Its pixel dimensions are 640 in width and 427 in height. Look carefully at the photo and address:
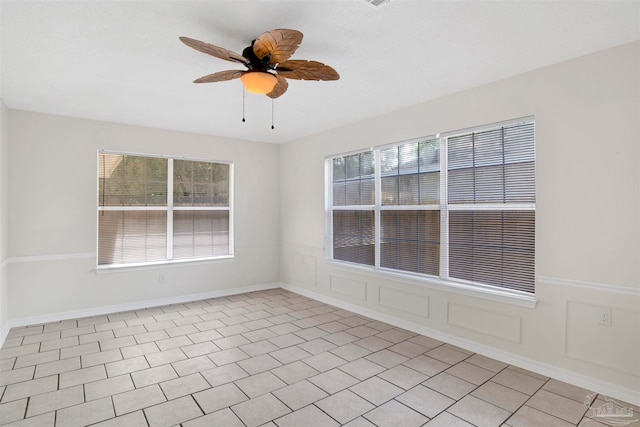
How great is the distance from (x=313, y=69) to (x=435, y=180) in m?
2.04

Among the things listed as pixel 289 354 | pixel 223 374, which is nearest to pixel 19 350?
pixel 223 374

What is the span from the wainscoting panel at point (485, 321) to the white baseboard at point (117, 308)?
11.3 ft

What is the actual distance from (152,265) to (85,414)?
2.80 m

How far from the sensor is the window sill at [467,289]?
9.79ft

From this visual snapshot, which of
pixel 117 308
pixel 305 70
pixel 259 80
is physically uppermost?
pixel 305 70

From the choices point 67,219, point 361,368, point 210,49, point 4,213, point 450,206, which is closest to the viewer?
point 210,49

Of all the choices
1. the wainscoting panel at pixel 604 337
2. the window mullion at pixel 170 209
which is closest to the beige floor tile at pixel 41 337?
the window mullion at pixel 170 209

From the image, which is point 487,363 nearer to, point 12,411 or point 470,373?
point 470,373

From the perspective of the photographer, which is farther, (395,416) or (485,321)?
(485,321)

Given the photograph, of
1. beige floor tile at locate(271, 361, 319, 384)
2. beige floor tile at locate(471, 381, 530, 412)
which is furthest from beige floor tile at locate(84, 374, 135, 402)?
beige floor tile at locate(471, 381, 530, 412)

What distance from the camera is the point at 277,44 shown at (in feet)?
6.63

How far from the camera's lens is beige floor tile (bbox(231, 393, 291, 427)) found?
226 cm

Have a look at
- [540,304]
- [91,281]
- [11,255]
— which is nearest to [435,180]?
[540,304]

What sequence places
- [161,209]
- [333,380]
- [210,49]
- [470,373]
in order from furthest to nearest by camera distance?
[161,209] → [470,373] → [333,380] → [210,49]
